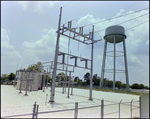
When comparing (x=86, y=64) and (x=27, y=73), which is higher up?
(x=86, y=64)

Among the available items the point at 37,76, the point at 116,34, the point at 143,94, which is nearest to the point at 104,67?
the point at 116,34

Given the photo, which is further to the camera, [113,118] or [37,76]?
[37,76]

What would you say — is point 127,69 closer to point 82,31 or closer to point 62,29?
point 82,31

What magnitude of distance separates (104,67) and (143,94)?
26.8 meters

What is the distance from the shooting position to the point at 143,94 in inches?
262

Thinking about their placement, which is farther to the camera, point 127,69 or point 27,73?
point 127,69

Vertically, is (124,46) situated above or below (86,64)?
above

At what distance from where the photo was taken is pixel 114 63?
3064cm

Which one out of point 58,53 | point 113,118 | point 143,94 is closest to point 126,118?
point 113,118

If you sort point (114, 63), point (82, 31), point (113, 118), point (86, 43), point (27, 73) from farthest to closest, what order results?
1. point (114, 63)
2. point (27, 73)
3. point (86, 43)
4. point (82, 31)
5. point (113, 118)

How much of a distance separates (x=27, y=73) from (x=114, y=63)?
20.4 metres

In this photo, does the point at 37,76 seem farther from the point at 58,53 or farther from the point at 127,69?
the point at 127,69

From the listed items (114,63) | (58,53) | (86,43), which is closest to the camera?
(58,53)

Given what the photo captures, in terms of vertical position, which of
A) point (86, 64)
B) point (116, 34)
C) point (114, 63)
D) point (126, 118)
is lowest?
point (126, 118)
